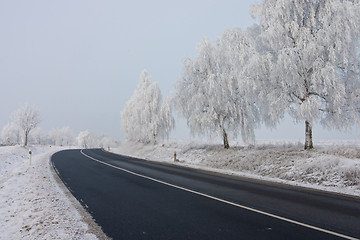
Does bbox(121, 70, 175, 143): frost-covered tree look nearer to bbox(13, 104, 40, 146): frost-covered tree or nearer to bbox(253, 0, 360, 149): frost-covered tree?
bbox(253, 0, 360, 149): frost-covered tree

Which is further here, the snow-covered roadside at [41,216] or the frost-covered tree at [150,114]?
the frost-covered tree at [150,114]

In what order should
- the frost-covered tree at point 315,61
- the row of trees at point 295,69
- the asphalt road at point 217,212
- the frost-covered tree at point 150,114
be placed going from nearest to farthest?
the asphalt road at point 217,212 → the frost-covered tree at point 315,61 → the row of trees at point 295,69 → the frost-covered tree at point 150,114

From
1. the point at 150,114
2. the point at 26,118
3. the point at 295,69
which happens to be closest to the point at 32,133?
the point at 26,118

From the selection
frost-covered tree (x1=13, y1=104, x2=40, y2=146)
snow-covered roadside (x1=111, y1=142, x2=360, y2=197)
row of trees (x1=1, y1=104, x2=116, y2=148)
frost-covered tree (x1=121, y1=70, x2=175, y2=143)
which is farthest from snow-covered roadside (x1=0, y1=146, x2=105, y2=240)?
frost-covered tree (x1=13, y1=104, x2=40, y2=146)

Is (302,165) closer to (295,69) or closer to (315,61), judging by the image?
(295,69)

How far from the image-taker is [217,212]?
6289 millimetres

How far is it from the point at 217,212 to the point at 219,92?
50.3 feet

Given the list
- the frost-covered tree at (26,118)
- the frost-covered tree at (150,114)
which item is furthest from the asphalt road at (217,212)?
the frost-covered tree at (26,118)

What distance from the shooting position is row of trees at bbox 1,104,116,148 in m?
56.2

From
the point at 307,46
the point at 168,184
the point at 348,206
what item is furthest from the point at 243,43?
the point at 348,206

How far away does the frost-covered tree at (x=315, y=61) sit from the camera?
13703 mm

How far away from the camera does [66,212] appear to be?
6.33 metres

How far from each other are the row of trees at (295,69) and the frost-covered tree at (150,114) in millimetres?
14251

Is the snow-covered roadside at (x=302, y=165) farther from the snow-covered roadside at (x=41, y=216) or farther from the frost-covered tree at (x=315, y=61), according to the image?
the snow-covered roadside at (x=41, y=216)
